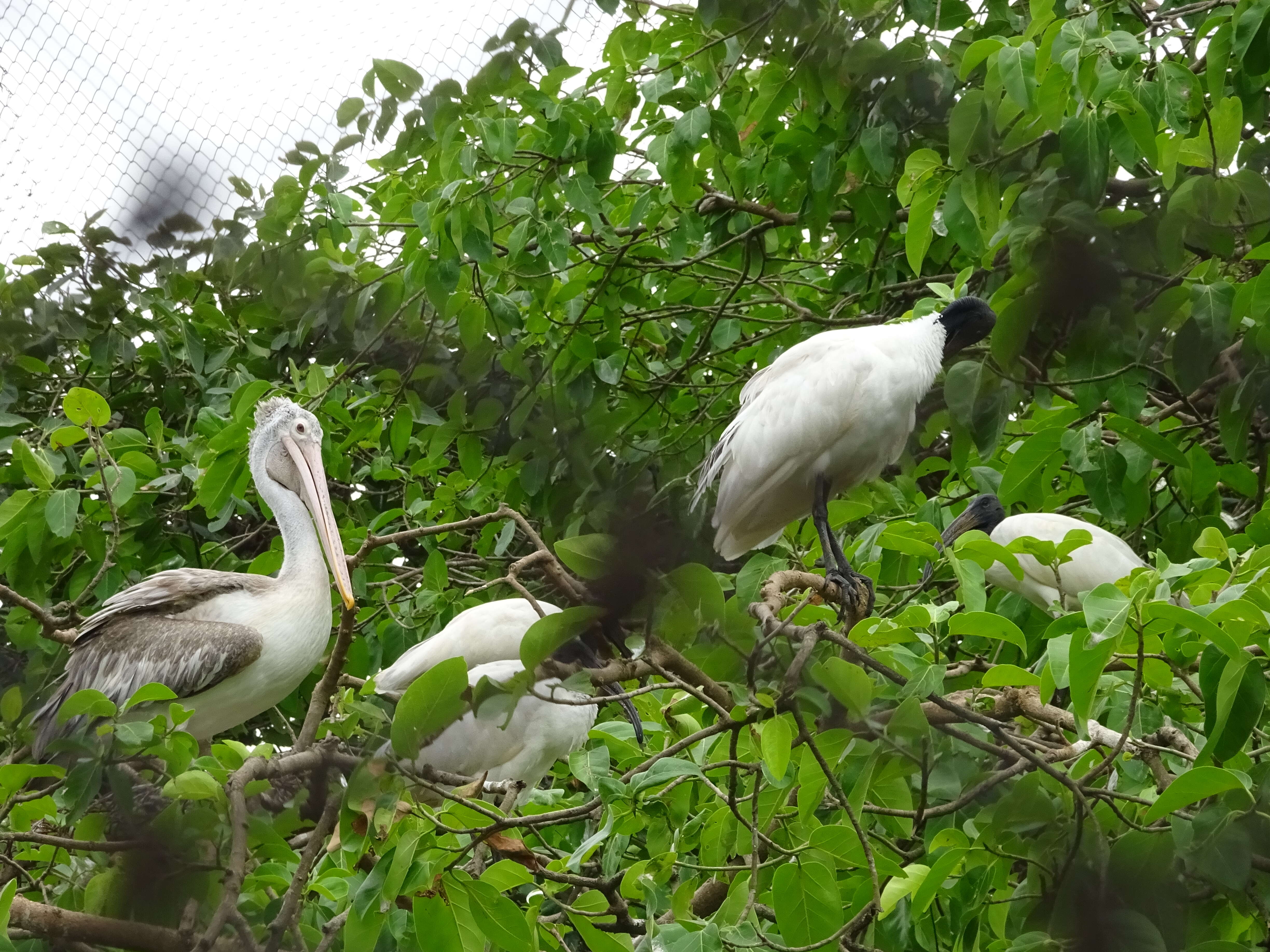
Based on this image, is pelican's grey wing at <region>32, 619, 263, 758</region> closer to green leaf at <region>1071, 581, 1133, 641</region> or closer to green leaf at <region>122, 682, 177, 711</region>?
green leaf at <region>122, 682, 177, 711</region>

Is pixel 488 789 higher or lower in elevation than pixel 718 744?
lower

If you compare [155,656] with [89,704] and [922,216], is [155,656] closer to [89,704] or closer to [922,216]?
[89,704]

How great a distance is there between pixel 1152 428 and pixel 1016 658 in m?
0.78

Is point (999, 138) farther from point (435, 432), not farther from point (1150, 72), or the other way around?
point (435, 432)

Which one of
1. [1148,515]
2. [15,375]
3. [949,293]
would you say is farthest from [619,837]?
[15,375]

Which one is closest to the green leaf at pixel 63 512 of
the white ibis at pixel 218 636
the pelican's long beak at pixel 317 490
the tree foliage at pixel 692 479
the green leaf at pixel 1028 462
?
the tree foliage at pixel 692 479

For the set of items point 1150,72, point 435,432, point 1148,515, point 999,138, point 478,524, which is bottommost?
point 435,432

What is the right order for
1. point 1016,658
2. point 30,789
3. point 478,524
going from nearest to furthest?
1. point 478,524
2. point 30,789
3. point 1016,658

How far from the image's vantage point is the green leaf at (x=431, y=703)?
1603 millimetres

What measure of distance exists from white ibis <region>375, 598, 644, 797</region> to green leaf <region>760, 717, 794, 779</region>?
147 cm

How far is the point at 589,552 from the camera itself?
1.63 metres

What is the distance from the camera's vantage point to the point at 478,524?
7.56 feet

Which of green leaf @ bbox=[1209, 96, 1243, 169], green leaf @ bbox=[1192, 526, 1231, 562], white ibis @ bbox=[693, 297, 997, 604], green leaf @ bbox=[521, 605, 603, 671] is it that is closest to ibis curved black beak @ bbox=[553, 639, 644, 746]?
green leaf @ bbox=[521, 605, 603, 671]

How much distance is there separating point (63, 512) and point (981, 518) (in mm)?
3676
